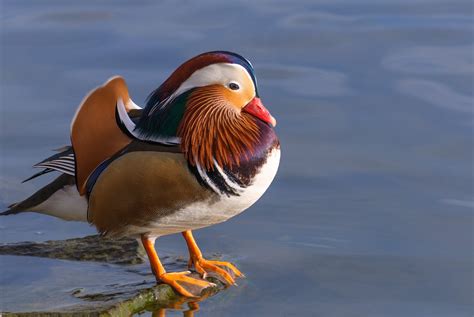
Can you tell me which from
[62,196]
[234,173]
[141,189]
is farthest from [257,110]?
[62,196]

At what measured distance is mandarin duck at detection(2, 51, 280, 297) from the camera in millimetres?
4977

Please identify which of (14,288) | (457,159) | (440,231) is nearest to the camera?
(14,288)

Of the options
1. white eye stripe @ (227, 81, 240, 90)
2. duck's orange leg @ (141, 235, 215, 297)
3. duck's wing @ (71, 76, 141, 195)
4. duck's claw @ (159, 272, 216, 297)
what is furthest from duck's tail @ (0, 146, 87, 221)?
white eye stripe @ (227, 81, 240, 90)

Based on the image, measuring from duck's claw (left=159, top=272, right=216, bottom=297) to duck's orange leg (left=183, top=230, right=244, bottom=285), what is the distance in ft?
0.45

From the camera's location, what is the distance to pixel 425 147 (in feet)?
25.1

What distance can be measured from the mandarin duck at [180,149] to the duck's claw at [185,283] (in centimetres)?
25

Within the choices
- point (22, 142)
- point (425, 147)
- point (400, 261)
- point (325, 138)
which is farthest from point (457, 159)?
point (22, 142)

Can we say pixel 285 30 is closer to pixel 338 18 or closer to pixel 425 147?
pixel 338 18

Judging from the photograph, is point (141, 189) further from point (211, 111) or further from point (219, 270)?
point (219, 270)

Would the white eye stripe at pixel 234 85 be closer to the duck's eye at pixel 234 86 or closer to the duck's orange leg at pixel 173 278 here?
the duck's eye at pixel 234 86

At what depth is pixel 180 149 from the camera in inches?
199

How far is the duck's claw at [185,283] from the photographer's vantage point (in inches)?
211

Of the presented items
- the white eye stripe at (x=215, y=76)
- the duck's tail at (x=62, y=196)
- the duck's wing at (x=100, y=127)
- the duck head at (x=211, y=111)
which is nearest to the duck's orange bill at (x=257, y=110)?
the duck head at (x=211, y=111)

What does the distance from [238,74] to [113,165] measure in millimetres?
700
